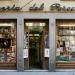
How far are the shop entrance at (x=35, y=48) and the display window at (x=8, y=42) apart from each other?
87 centimetres

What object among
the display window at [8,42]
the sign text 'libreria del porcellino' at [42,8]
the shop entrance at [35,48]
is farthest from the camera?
the shop entrance at [35,48]

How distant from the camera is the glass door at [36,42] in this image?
15688 mm

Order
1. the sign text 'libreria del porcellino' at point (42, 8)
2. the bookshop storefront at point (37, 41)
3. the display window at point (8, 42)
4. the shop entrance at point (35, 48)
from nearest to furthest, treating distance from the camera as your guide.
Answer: the sign text 'libreria del porcellino' at point (42, 8) < the bookshop storefront at point (37, 41) < the display window at point (8, 42) < the shop entrance at point (35, 48)

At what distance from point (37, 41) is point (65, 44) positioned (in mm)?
1443

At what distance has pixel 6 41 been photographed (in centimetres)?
1570

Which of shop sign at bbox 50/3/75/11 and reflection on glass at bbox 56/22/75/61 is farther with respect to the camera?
reflection on glass at bbox 56/22/75/61

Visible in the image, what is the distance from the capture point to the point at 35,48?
1580 cm

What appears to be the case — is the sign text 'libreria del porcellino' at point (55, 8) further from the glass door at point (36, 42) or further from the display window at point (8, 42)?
the display window at point (8, 42)

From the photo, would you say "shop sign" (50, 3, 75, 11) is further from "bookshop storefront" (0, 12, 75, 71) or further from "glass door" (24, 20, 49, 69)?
"glass door" (24, 20, 49, 69)

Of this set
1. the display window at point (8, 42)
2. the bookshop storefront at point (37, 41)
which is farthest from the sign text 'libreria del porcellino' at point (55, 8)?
the display window at point (8, 42)

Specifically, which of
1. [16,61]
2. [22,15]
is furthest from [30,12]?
[16,61]

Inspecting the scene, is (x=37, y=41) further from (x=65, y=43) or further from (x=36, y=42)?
(x=65, y=43)

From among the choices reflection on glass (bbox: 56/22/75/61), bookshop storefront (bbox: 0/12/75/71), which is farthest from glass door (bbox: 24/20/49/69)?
reflection on glass (bbox: 56/22/75/61)

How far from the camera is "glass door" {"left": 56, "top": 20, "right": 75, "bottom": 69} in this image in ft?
51.2
